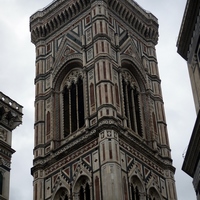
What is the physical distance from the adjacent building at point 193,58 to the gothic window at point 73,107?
1668 centimetres

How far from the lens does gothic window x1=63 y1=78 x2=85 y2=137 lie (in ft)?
115

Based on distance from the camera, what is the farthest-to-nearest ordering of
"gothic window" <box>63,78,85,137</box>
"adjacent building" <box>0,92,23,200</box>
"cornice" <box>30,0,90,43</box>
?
"cornice" <box>30,0,90,43</box> < "gothic window" <box>63,78,85,137</box> < "adjacent building" <box>0,92,23,200</box>

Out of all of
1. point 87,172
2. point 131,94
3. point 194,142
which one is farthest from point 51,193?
point 194,142

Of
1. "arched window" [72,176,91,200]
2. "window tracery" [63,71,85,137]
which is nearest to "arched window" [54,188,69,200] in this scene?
"arched window" [72,176,91,200]

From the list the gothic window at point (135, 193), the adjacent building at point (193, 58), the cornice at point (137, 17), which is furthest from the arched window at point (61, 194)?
the adjacent building at point (193, 58)

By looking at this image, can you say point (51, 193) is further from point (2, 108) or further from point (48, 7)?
point (48, 7)

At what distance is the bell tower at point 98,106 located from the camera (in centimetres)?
3180

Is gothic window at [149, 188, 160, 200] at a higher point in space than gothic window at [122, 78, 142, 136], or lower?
lower

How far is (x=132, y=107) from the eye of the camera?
36.4 metres

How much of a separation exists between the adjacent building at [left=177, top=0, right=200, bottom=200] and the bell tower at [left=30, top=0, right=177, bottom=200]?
12279 mm

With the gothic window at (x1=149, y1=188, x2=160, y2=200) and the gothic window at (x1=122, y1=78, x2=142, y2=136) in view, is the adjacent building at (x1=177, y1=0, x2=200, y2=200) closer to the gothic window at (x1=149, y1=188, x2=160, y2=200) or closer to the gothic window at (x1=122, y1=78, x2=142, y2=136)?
the gothic window at (x1=149, y1=188, x2=160, y2=200)

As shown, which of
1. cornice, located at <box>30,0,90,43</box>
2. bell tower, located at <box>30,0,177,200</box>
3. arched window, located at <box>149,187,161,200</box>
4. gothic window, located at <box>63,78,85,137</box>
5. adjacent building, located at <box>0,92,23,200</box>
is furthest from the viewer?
cornice, located at <box>30,0,90,43</box>

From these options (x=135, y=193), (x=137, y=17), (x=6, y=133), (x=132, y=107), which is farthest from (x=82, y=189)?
(x=137, y=17)

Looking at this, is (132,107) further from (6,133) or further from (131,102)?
(6,133)
